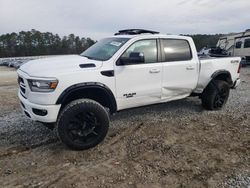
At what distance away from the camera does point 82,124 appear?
171 inches

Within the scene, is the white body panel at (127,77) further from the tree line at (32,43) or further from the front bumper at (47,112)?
the tree line at (32,43)

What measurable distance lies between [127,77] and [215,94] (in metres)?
2.70

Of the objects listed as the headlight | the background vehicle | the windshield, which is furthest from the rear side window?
the background vehicle

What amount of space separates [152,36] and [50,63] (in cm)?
213

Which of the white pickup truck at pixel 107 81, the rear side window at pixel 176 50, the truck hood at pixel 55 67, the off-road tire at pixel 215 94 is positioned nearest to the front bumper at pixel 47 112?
the white pickup truck at pixel 107 81

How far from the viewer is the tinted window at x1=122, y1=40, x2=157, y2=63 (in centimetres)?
506

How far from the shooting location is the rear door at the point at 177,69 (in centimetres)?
539

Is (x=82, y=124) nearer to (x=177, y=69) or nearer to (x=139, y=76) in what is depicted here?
(x=139, y=76)

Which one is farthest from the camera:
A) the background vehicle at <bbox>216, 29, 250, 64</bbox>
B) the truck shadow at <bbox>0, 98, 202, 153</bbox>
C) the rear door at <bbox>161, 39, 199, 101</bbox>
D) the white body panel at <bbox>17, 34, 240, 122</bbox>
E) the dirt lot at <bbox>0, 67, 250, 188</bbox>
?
the background vehicle at <bbox>216, 29, 250, 64</bbox>

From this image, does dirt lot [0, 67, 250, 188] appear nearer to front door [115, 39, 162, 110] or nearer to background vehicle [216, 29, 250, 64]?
front door [115, 39, 162, 110]

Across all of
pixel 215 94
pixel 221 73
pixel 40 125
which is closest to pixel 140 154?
pixel 40 125

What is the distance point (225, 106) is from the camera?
7.03 m

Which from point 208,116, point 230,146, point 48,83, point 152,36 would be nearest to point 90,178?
point 48,83

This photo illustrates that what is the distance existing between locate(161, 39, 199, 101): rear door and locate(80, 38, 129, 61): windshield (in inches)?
37.9
